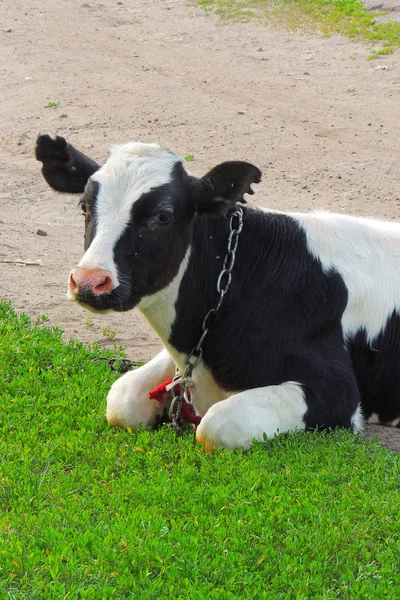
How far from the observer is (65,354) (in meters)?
7.58

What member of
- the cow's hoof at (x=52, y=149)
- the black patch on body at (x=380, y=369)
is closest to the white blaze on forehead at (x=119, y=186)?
the cow's hoof at (x=52, y=149)

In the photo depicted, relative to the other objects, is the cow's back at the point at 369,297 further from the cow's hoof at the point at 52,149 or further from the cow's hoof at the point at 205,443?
the cow's hoof at the point at 52,149

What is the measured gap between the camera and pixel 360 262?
661 cm

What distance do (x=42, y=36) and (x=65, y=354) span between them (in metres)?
11.5

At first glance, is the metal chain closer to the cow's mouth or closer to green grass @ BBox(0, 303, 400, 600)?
green grass @ BBox(0, 303, 400, 600)

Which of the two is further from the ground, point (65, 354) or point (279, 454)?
point (279, 454)

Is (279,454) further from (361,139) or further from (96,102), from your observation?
(96,102)

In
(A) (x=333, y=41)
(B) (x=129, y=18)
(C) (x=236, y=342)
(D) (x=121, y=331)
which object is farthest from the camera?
(B) (x=129, y=18)

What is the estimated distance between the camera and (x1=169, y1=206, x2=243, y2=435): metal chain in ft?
20.6

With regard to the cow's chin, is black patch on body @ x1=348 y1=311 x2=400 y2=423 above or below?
below

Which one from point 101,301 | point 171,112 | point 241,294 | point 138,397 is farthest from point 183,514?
point 171,112

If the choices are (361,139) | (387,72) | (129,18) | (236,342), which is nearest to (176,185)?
(236,342)

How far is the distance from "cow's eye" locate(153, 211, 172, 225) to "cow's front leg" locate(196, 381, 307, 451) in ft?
3.61

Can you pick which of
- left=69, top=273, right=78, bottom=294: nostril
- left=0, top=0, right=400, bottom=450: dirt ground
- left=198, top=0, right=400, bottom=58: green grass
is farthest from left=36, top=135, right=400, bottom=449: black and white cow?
left=198, top=0, right=400, bottom=58: green grass
